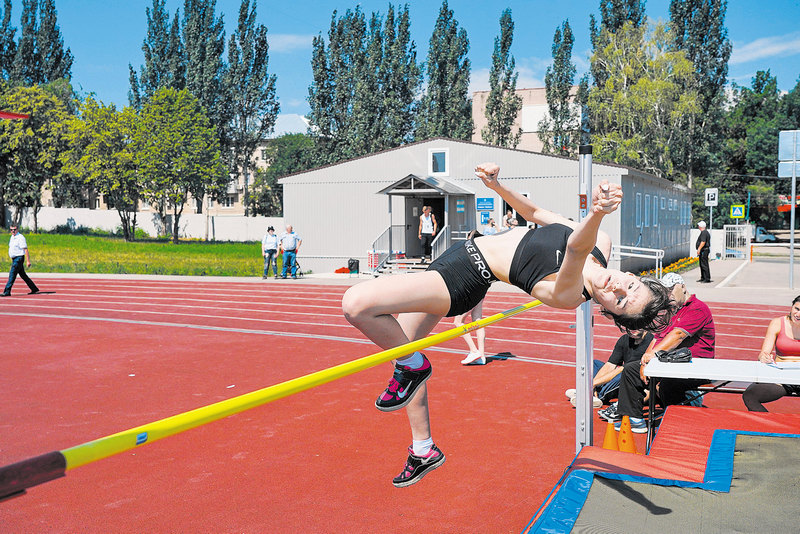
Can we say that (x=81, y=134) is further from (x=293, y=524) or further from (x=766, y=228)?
(x=766, y=228)

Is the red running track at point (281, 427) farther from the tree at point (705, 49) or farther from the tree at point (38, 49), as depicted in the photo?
the tree at point (38, 49)

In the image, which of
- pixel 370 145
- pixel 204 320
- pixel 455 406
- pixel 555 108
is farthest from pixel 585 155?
pixel 555 108

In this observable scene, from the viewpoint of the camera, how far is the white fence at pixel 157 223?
158 feet

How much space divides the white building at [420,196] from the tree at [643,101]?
1172 centimetres

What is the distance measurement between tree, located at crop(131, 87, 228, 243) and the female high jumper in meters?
40.1

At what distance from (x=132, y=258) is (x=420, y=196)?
47.4ft

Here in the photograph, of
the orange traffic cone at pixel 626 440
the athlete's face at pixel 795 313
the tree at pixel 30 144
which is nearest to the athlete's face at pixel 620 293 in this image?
the orange traffic cone at pixel 626 440

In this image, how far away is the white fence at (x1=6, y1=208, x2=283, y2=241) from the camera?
4806 centimetres

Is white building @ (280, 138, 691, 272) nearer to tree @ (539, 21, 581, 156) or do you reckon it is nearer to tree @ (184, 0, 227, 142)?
tree @ (539, 21, 581, 156)

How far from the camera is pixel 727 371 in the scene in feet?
17.3

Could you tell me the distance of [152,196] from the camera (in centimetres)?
4356

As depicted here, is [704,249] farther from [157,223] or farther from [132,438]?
[157,223]

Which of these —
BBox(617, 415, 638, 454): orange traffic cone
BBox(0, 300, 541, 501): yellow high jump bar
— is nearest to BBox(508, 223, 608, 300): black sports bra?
BBox(0, 300, 541, 501): yellow high jump bar

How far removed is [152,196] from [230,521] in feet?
139
